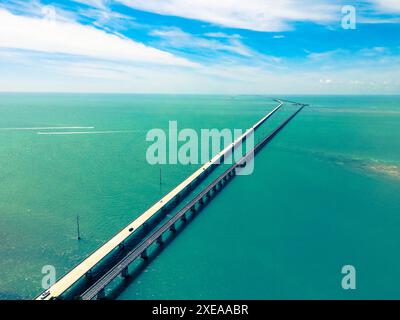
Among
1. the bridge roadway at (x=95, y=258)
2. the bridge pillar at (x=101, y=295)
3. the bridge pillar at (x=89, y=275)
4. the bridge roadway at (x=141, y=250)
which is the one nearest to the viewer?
the bridge roadway at (x=95, y=258)

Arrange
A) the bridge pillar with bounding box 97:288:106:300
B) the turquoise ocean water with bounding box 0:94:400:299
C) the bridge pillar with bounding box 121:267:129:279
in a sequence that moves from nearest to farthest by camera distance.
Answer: the bridge pillar with bounding box 97:288:106:300
the turquoise ocean water with bounding box 0:94:400:299
the bridge pillar with bounding box 121:267:129:279

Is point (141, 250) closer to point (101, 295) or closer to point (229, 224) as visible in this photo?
point (101, 295)

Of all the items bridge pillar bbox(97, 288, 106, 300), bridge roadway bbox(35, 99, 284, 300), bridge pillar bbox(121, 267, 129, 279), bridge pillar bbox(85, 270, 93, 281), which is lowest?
bridge pillar bbox(97, 288, 106, 300)

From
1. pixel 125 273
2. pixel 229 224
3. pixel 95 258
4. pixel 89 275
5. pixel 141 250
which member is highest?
pixel 229 224

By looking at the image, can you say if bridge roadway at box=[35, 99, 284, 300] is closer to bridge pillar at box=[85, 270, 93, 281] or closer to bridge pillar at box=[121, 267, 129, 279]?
bridge pillar at box=[85, 270, 93, 281]

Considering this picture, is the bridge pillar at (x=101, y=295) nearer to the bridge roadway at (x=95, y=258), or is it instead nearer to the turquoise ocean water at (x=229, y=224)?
the turquoise ocean water at (x=229, y=224)

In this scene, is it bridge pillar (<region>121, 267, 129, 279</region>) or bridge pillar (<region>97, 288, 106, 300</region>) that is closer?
bridge pillar (<region>97, 288, 106, 300</region>)

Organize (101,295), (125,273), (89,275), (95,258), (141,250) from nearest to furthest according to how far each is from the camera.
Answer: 1. (101,295)
2. (89,275)
3. (95,258)
4. (125,273)
5. (141,250)

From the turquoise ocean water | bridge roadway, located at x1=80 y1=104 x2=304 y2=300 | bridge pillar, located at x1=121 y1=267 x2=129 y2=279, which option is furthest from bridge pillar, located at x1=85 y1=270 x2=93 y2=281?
the turquoise ocean water

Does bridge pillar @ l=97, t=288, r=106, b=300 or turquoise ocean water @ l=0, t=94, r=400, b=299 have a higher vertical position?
turquoise ocean water @ l=0, t=94, r=400, b=299

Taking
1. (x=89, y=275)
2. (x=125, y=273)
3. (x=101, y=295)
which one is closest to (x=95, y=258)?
(x=89, y=275)

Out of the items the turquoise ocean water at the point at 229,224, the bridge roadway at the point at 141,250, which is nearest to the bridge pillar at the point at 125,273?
the bridge roadway at the point at 141,250

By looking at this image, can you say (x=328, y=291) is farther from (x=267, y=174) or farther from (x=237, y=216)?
(x=267, y=174)
